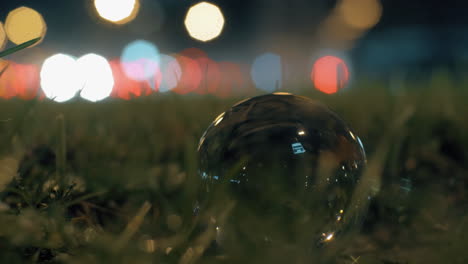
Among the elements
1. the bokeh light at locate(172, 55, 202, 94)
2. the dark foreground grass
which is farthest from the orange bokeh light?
the bokeh light at locate(172, 55, 202, 94)

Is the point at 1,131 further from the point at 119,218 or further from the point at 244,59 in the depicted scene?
the point at 244,59

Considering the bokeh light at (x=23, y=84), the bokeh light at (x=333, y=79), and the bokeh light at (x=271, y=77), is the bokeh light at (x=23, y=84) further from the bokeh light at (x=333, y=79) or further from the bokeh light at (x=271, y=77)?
the bokeh light at (x=333, y=79)

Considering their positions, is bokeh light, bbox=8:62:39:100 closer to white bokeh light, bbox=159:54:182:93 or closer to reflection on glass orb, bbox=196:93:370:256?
reflection on glass orb, bbox=196:93:370:256

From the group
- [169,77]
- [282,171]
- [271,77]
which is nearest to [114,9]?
[169,77]

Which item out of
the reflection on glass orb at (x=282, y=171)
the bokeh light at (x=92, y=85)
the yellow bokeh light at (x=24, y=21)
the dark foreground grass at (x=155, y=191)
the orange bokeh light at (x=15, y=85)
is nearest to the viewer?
the dark foreground grass at (x=155, y=191)

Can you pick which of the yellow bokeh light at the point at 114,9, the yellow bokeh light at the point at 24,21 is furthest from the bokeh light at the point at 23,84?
the yellow bokeh light at the point at 114,9

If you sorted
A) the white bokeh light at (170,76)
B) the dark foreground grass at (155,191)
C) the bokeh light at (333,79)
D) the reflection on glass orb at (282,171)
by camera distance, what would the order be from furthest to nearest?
the bokeh light at (333,79)
the white bokeh light at (170,76)
the reflection on glass orb at (282,171)
the dark foreground grass at (155,191)

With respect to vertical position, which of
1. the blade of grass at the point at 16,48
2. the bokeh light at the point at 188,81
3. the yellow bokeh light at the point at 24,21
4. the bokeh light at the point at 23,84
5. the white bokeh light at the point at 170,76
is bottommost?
the bokeh light at the point at 188,81
